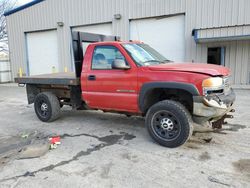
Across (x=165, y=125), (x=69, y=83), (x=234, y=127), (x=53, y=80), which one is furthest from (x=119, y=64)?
(x=234, y=127)

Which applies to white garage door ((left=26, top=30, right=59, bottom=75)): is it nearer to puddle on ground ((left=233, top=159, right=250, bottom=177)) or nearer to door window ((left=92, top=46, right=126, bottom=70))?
door window ((left=92, top=46, right=126, bottom=70))

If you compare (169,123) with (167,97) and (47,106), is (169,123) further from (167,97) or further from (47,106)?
(47,106)

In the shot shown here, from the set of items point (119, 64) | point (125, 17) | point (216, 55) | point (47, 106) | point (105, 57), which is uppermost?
point (125, 17)

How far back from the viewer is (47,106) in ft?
21.3

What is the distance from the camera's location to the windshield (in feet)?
16.3

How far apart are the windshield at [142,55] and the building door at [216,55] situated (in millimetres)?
7444

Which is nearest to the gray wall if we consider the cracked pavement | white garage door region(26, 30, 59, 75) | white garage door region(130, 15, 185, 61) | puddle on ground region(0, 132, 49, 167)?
white garage door region(130, 15, 185, 61)

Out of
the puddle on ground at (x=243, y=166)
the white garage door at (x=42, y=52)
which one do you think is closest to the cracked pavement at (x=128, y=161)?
the puddle on ground at (x=243, y=166)

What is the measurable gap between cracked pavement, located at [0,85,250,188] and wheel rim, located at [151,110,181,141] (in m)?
0.25

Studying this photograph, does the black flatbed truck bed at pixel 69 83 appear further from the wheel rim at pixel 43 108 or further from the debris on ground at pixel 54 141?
the debris on ground at pixel 54 141

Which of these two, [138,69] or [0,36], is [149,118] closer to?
[138,69]

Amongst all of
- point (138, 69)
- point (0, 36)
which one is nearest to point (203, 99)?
point (138, 69)

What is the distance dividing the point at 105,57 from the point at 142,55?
821 millimetres

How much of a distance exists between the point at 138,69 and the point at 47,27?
46.3 ft
